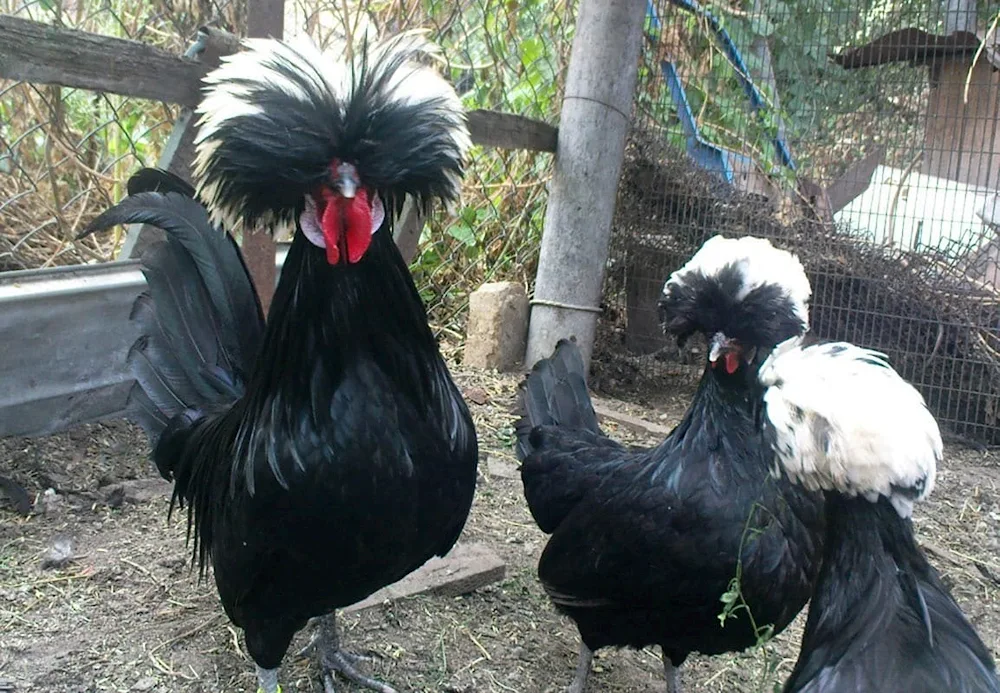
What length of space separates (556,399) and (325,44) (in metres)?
3.02

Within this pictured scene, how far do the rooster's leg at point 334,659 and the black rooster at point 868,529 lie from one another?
148cm

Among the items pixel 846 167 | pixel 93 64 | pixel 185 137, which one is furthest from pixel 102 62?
pixel 846 167

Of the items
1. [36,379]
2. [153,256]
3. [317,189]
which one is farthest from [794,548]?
[36,379]

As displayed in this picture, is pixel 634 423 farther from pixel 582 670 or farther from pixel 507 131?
pixel 582 670

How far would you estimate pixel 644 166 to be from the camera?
17.4 feet

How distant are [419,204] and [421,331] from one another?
0.34 metres

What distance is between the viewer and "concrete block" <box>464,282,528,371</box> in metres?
5.03

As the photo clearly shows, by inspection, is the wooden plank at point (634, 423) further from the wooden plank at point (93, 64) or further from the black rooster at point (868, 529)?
the black rooster at point (868, 529)

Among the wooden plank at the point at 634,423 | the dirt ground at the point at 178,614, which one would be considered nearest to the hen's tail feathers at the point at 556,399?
the dirt ground at the point at 178,614

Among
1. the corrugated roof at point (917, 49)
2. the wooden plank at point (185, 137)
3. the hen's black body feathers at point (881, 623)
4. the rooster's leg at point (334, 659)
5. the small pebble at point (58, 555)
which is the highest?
the corrugated roof at point (917, 49)

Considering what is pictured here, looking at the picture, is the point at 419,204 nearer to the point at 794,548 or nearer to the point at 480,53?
the point at 794,548

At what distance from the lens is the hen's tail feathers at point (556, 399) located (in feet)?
10.7

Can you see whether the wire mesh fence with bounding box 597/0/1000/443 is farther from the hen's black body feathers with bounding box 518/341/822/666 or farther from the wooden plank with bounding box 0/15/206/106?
the wooden plank with bounding box 0/15/206/106

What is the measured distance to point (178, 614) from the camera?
9.40 ft
